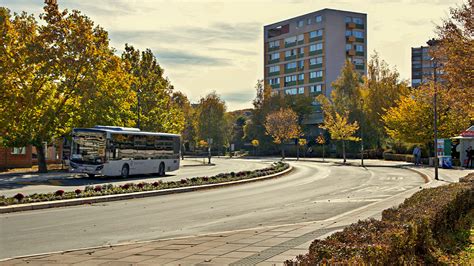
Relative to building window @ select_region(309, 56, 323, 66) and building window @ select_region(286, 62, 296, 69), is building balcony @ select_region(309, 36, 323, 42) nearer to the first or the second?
building window @ select_region(309, 56, 323, 66)

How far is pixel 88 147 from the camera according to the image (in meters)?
35.3

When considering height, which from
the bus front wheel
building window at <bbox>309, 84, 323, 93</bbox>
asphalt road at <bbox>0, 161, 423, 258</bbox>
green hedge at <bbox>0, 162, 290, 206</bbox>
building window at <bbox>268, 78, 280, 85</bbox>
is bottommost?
asphalt road at <bbox>0, 161, 423, 258</bbox>

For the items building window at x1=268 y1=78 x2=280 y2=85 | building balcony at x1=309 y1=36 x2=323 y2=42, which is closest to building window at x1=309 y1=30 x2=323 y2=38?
building balcony at x1=309 y1=36 x2=323 y2=42

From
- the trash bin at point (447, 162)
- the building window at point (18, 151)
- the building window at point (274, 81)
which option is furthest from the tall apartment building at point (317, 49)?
the building window at point (18, 151)

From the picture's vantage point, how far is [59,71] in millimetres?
42656

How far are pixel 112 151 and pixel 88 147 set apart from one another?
1376 mm

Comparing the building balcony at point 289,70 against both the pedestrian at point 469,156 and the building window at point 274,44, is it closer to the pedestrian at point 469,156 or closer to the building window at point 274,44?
the building window at point 274,44

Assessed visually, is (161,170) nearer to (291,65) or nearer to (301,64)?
(301,64)

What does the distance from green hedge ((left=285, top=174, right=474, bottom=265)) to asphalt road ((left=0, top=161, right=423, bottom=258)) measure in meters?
4.81

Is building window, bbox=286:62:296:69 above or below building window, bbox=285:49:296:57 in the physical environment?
below

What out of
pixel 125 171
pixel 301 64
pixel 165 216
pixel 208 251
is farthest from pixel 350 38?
pixel 208 251

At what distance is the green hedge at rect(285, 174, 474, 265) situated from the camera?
6.46m

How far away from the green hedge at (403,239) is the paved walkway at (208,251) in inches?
68.3

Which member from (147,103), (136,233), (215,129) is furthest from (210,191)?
(215,129)
